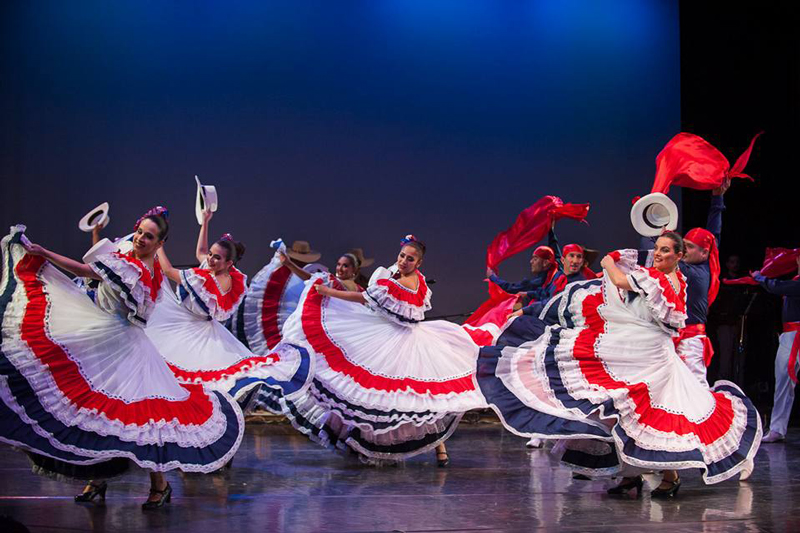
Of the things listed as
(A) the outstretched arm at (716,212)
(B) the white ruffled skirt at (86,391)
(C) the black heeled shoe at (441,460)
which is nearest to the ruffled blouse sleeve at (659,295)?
(A) the outstretched arm at (716,212)

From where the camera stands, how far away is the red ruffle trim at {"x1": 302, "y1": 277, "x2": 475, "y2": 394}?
4.98 metres

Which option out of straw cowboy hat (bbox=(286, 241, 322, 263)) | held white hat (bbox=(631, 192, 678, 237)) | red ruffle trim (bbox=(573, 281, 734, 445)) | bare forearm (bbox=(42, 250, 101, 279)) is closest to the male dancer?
red ruffle trim (bbox=(573, 281, 734, 445))

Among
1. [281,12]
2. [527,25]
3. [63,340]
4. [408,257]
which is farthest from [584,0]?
[63,340]

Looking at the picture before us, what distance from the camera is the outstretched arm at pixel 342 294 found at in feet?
17.2

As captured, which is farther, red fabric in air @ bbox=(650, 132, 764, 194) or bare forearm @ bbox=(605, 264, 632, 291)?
red fabric in air @ bbox=(650, 132, 764, 194)

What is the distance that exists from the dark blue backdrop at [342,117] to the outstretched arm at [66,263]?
3648 millimetres

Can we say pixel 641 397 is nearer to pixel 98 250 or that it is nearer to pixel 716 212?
pixel 716 212

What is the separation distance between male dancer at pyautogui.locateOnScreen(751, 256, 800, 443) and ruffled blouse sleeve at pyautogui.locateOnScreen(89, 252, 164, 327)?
464cm

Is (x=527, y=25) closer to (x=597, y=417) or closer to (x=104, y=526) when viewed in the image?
(x=597, y=417)

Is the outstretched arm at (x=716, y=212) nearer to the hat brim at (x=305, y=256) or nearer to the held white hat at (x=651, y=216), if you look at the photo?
the held white hat at (x=651, y=216)

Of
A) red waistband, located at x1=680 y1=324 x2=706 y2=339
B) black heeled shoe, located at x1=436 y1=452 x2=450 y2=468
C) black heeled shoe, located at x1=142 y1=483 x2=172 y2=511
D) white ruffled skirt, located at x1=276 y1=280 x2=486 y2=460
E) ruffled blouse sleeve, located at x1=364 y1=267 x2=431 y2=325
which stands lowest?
black heeled shoe, located at x1=436 y1=452 x2=450 y2=468

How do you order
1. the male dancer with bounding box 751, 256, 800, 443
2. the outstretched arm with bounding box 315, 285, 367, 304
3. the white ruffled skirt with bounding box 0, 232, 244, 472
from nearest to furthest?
the white ruffled skirt with bounding box 0, 232, 244, 472
the outstretched arm with bounding box 315, 285, 367, 304
the male dancer with bounding box 751, 256, 800, 443

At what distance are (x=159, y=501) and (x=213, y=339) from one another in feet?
4.73

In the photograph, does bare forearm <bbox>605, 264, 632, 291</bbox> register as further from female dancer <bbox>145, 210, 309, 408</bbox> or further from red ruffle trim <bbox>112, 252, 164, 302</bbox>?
red ruffle trim <bbox>112, 252, 164, 302</bbox>
